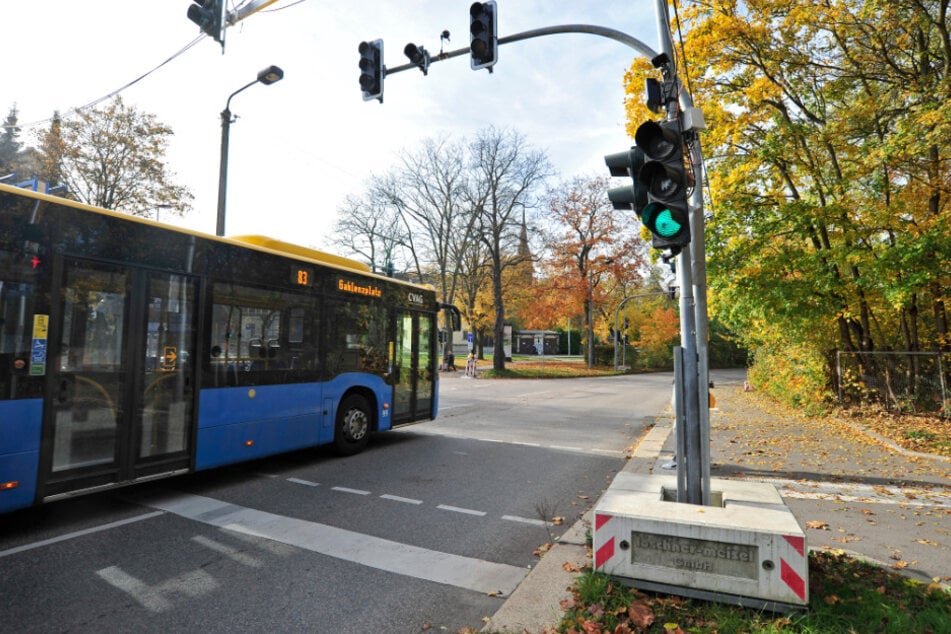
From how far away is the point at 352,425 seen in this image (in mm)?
8555

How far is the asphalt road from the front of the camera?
3.46m

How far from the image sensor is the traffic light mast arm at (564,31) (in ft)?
20.1

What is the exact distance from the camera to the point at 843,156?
12.7m

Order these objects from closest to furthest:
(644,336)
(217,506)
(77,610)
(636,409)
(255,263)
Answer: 1. (77,610)
2. (217,506)
3. (255,263)
4. (636,409)
5. (644,336)

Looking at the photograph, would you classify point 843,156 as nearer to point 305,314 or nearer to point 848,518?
point 848,518

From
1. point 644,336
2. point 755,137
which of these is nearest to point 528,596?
point 755,137

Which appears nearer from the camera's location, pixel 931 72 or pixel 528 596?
pixel 528 596

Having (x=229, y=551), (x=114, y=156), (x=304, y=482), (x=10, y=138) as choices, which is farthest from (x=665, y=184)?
(x=10, y=138)

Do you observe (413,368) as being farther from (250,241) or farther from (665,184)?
(665,184)

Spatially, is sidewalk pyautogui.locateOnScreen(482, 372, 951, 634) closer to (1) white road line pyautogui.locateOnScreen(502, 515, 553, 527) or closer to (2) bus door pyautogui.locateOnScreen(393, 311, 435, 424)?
(1) white road line pyautogui.locateOnScreen(502, 515, 553, 527)

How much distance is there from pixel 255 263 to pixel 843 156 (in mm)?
13449

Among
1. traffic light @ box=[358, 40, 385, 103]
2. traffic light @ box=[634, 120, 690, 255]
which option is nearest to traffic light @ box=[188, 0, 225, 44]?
traffic light @ box=[358, 40, 385, 103]

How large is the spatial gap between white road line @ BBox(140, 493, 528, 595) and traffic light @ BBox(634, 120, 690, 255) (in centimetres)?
282

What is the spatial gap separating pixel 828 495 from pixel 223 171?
1247 cm
